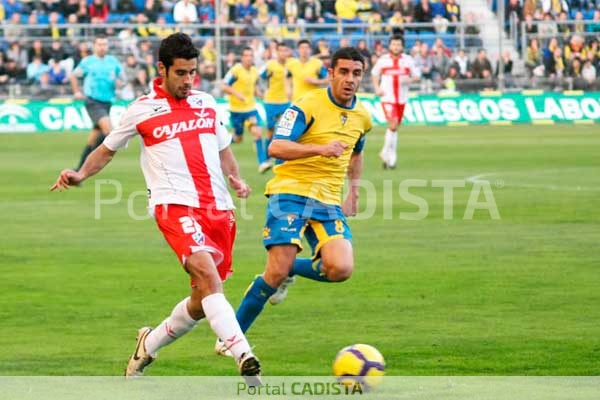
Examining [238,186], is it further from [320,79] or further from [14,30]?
[14,30]

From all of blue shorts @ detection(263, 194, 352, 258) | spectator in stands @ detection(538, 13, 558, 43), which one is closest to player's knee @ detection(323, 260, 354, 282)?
blue shorts @ detection(263, 194, 352, 258)

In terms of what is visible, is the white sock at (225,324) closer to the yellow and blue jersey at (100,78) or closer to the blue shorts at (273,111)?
the yellow and blue jersey at (100,78)

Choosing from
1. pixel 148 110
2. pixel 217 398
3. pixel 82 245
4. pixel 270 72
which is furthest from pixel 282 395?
pixel 270 72

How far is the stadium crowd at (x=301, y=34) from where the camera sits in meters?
38.1

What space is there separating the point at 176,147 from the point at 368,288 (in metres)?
4.23

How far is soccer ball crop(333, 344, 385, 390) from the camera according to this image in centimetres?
769

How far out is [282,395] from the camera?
24.3 ft

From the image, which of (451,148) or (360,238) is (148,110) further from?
(451,148)

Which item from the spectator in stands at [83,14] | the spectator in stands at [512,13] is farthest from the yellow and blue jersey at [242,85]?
the spectator in stands at [512,13]

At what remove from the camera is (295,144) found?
915 cm

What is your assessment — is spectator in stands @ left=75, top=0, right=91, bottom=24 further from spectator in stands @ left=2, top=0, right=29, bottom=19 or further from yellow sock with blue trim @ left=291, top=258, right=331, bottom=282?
yellow sock with blue trim @ left=291, top=258, right=331, bottom=282

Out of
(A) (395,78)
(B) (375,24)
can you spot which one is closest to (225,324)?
(A) (395,78)

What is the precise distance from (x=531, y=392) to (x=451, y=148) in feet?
74.9

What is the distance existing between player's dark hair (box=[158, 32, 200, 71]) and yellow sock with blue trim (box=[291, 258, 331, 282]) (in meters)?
1.92
